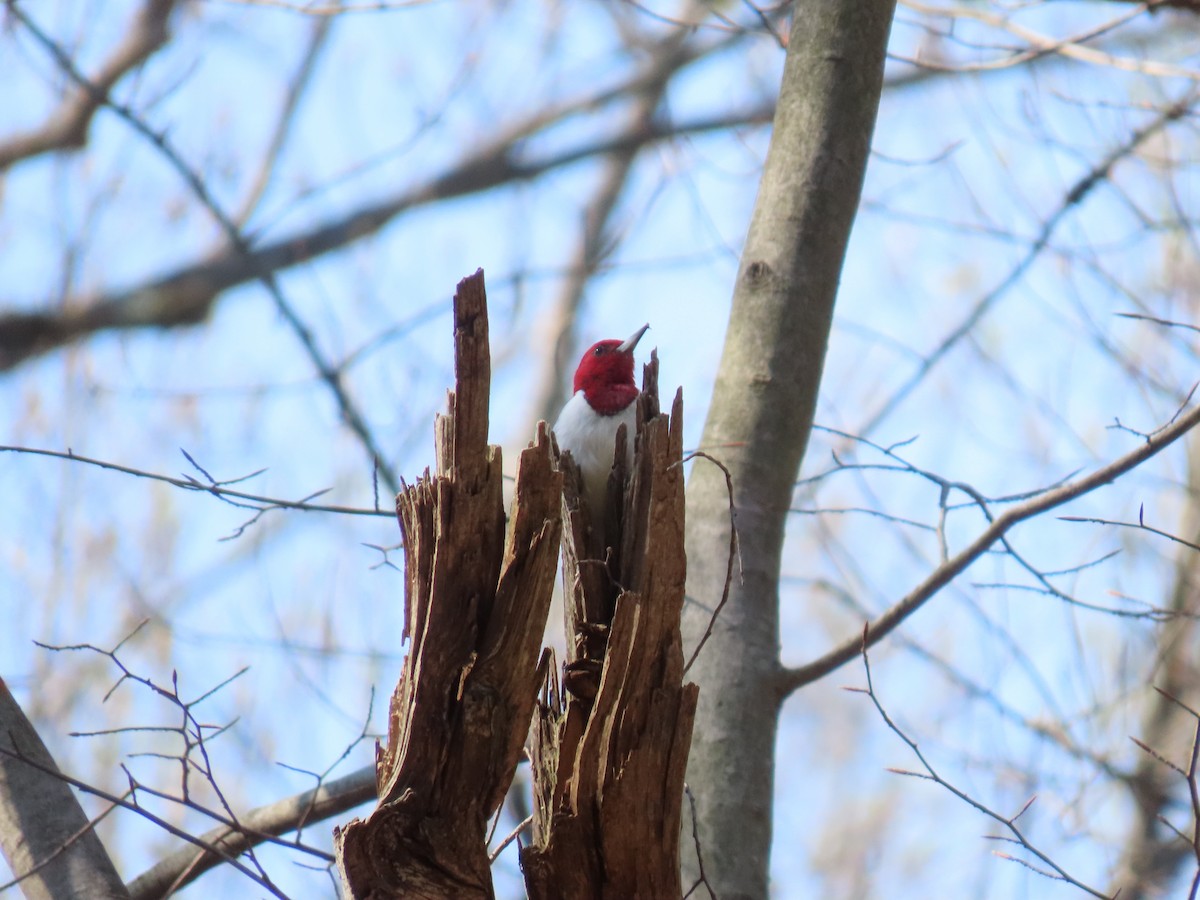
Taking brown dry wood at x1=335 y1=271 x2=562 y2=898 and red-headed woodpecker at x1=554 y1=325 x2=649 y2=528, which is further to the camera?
red-headed woodpecker at x1=554 y1=325 x2=649 y2=528

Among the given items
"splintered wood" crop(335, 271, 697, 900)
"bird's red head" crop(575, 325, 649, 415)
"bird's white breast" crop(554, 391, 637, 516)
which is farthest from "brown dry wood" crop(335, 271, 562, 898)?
"bird's red head" crop(575, 325, 649, 415)

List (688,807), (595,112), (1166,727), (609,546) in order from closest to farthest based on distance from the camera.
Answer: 1. (609,546)
2. (688,807)
3. (1166,727)
4. (595,112)

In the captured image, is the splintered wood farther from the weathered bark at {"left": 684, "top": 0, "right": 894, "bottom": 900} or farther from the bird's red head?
the bird's red head

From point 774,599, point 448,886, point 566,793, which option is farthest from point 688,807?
point 448,886

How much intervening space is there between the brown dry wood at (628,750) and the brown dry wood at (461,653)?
136mm

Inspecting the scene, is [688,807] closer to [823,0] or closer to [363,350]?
[823,0]

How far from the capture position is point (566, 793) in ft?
8.06

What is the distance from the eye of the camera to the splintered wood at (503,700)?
2330 mm

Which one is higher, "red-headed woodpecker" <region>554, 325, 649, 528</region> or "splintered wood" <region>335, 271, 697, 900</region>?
"red-headed woodpecker" <region>554, 325, 649, 528</region>

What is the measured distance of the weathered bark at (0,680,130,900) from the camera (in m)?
Result: 2.91

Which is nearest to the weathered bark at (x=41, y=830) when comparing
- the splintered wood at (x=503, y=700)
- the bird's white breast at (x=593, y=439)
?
the splintered wood at (x=503, y=700)

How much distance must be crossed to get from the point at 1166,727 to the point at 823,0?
5.30 meters

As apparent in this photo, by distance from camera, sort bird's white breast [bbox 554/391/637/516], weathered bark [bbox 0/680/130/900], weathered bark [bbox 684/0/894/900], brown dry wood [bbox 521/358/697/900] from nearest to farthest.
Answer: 1. brown dry wood [bbox 521/358/697/900]
2. weathered bark [bbox 0/680/130/900]
3. bird's white breast [bbox 554/391/637/516]
4. weathered bark [bbox 684/0/894/900]

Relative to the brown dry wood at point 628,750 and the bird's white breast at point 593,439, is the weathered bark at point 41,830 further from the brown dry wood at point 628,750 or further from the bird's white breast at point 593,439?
the bird's white breast at point 593,439
